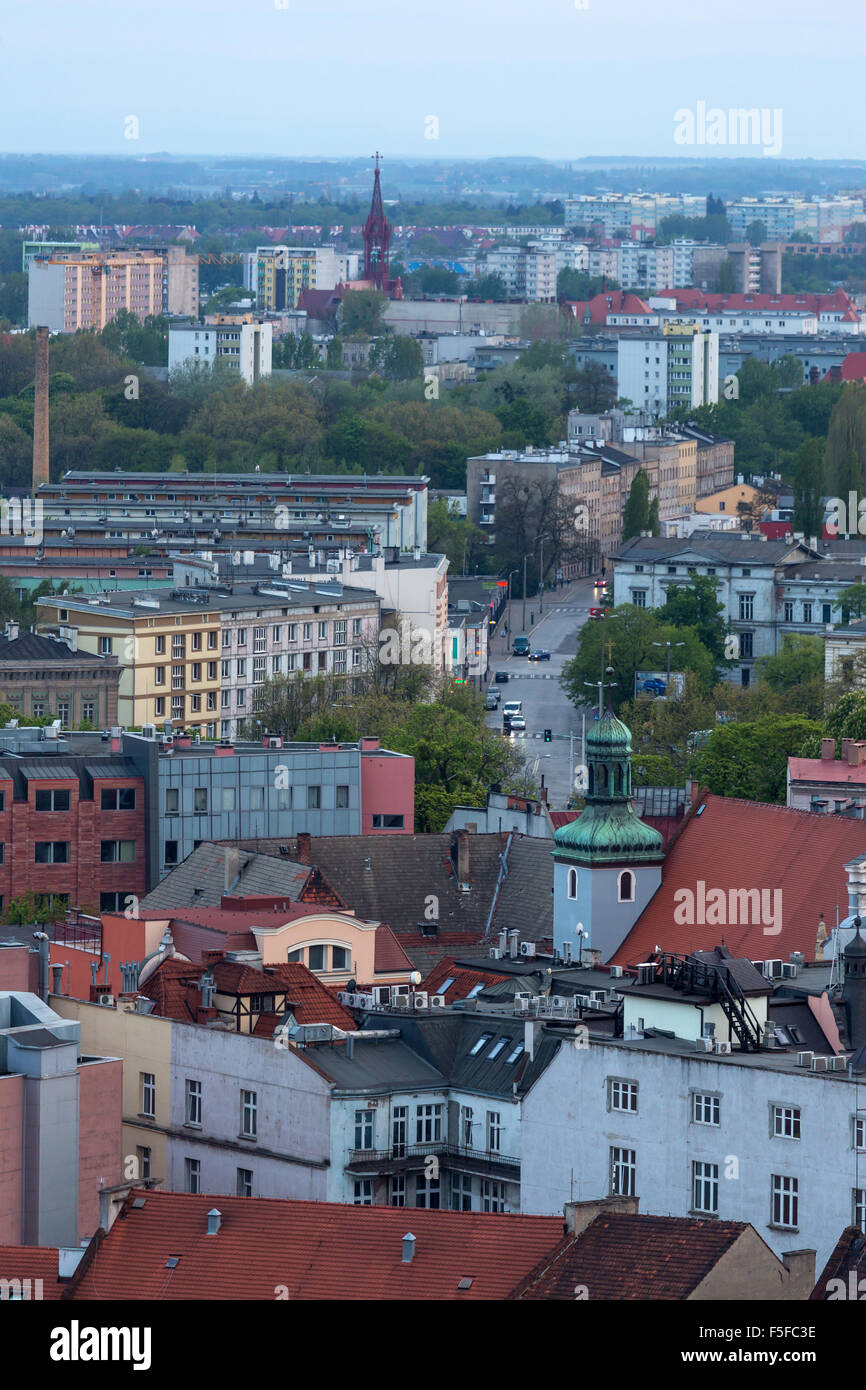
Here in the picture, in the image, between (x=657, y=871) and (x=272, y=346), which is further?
(x=272, y=346)

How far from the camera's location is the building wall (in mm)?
34219

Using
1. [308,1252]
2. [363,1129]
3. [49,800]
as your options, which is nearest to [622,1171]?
[363,1129]

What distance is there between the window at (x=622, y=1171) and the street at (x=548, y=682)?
106ft

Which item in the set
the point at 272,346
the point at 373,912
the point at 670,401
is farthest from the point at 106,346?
the point at 373,912

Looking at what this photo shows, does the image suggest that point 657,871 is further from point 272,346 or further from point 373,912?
point 272,346

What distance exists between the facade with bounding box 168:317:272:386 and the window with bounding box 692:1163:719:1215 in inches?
5601

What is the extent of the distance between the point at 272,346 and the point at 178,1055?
15583cm

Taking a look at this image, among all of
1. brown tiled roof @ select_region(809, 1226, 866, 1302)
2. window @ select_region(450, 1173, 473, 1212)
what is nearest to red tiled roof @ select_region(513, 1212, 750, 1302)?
brown tiled roof @ select_region(809, 1226, 866, 1302)

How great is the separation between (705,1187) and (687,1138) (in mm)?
507

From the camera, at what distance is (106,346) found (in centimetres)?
19275

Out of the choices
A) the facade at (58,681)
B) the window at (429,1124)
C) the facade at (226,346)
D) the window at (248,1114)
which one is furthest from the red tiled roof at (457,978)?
the facade at (226,346)

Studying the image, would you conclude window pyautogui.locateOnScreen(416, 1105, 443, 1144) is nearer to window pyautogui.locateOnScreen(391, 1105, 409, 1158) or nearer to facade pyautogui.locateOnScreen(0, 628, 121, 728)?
window pyautogui.locateOnScreen(391, 1105, 409, 1158)

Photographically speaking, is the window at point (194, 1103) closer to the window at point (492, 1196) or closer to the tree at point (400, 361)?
the window at point (492, 1196)

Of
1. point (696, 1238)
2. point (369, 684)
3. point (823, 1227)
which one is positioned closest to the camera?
point (696, 1238)
